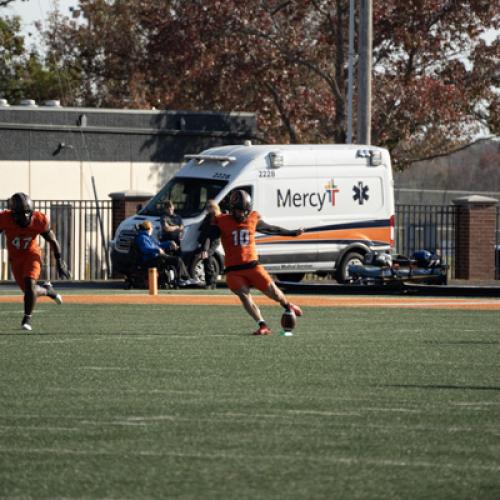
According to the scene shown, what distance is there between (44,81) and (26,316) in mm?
42346

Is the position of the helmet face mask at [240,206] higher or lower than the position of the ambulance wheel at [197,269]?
higher

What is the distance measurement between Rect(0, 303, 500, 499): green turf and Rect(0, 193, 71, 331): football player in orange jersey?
0.56 metres

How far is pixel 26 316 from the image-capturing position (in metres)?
17.5

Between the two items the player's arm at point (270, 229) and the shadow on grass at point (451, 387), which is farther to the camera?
the player's arm at point (270, 229)

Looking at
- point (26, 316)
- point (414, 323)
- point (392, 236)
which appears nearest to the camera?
point (26, 316)

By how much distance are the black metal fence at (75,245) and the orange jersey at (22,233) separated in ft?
55.3

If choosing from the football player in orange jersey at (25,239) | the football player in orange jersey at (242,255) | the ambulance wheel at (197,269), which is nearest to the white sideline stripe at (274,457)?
the football player in orange jersey at (242,255)

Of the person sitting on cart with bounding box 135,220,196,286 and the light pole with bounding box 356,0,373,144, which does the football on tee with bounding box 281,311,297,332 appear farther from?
the light pole with bounding box 356,0,373,144

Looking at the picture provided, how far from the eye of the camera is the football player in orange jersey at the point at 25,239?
17094 mm

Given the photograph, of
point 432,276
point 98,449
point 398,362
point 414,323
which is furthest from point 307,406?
point 432,276

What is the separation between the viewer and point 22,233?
17.2 metres

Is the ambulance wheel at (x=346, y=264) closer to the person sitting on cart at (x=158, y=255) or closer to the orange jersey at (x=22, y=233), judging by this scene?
the person sitting on cart at (x=158, y=255)

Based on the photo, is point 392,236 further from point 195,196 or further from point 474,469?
point 474,469

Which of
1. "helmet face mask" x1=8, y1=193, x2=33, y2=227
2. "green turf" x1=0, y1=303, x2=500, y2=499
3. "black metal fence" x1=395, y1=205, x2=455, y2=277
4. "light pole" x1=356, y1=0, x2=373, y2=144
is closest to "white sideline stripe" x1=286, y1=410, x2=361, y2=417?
"green turf" x1=0, y1=303, x2=500, y2=499
